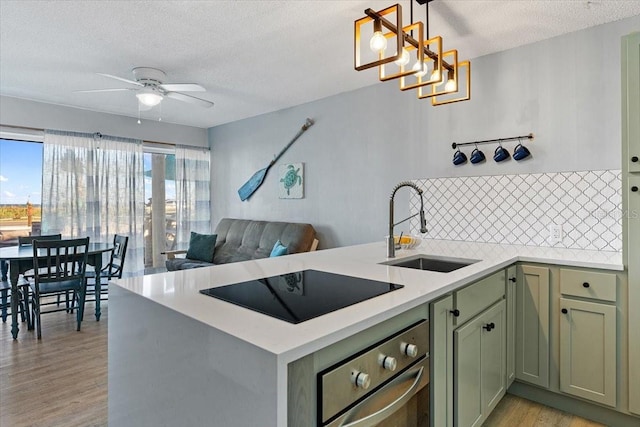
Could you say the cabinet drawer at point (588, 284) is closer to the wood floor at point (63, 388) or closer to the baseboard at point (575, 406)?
the baseboard at point (575, 406)

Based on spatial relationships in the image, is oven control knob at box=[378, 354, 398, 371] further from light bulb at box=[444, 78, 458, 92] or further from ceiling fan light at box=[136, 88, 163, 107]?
ceiling fan light at box=[136, 88, 163, 107]

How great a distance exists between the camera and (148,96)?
3.32 m

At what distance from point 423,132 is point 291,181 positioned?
183cm

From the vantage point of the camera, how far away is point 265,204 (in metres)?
4.96

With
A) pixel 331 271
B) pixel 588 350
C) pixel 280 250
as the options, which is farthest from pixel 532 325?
pixel 280 250

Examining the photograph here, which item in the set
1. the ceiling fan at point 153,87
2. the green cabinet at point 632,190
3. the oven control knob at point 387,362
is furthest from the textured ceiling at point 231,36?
the oven control knob at point 387,362

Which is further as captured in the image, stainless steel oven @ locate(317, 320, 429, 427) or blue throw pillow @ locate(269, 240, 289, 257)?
blue throw pillow @ locate(269, 240, 289, 257)

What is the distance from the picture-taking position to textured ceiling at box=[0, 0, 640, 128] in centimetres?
225

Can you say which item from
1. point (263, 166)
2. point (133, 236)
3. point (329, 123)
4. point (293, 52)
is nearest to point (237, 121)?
point (263, 166)

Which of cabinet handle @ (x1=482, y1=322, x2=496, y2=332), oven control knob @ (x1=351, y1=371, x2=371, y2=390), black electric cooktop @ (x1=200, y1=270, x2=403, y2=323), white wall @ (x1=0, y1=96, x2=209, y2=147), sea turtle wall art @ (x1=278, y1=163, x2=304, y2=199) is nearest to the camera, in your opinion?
oven control knob @ (x1=351, y1=371, x2=371, y2=390)

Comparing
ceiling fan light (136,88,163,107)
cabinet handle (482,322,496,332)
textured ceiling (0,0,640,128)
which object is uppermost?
textured ceiling (0,0,640,128)

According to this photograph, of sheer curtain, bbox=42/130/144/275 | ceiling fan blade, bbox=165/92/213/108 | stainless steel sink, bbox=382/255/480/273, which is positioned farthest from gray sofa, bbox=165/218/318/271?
stainless steel sink, bbox=382/255/480/273

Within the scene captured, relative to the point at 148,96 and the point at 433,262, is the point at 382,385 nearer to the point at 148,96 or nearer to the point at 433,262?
the point at 433,262

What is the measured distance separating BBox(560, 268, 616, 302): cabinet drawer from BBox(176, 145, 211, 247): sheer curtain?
481 cm
